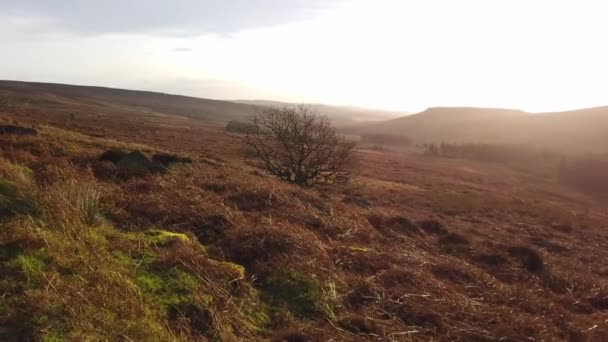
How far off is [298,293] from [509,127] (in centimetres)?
13723

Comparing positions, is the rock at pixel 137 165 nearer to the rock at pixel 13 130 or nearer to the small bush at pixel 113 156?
the small bush at pixel 113 156

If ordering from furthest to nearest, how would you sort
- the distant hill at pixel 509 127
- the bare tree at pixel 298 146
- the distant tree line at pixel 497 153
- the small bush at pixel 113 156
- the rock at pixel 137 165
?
the distant hill at pixel 509 127, the distant tree line at pixel 497 153, the bare tree at pixel 298 146, the small bush at pixel 113 156, the rock at pixel 137 165

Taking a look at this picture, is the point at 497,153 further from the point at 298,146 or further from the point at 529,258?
the point at 529,258

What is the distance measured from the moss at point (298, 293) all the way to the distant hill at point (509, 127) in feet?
319

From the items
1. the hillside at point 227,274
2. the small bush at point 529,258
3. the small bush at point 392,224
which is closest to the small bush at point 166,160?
the hillside at point 227,274

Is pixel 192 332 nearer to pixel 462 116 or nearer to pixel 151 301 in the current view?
pixel 151 301

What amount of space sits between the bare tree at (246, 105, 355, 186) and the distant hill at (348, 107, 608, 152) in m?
83.4

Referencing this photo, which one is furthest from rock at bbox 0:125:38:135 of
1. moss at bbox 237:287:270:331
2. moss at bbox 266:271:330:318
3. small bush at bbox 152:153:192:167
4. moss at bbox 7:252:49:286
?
moss at bbox 237:287:270:331

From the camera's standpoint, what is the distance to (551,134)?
110 metres

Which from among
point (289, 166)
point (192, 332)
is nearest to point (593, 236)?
point (289, 166)

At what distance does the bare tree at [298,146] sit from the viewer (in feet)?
69.2

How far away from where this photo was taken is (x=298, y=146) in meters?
21.1

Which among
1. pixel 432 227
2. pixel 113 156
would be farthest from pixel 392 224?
pixel 113 156

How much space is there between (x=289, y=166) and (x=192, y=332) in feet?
54.5
